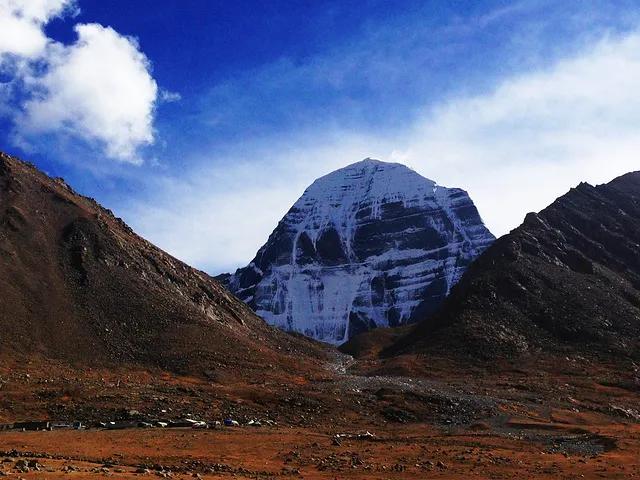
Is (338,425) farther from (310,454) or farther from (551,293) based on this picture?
(551,293)

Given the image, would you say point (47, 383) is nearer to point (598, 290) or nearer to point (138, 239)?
point (138, 239)

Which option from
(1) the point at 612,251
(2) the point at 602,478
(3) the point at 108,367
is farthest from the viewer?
(1) the point at 612,251

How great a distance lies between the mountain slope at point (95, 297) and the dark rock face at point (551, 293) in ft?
111

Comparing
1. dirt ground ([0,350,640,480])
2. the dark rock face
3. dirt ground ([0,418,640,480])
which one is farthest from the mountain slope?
dirt ground ([0,418,640,480])

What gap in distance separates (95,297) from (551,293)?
272ft

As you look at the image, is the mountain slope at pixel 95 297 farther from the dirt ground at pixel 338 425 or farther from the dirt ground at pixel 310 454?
the dirt ground at pixel 310 454

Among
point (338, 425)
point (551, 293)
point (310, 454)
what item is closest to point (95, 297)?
point (338, 425)

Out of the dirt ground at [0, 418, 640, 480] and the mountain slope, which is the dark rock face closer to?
the mountain slope

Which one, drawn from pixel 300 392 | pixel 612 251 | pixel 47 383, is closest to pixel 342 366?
pixel 300 392

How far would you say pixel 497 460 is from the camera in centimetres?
4009

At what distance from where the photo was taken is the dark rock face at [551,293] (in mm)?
115312

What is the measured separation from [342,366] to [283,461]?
85227 mm

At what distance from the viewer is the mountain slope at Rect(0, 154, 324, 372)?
85.8m

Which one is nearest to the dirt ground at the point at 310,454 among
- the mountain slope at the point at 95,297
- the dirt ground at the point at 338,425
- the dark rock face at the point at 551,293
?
the dirt ground at the point at 338,425
